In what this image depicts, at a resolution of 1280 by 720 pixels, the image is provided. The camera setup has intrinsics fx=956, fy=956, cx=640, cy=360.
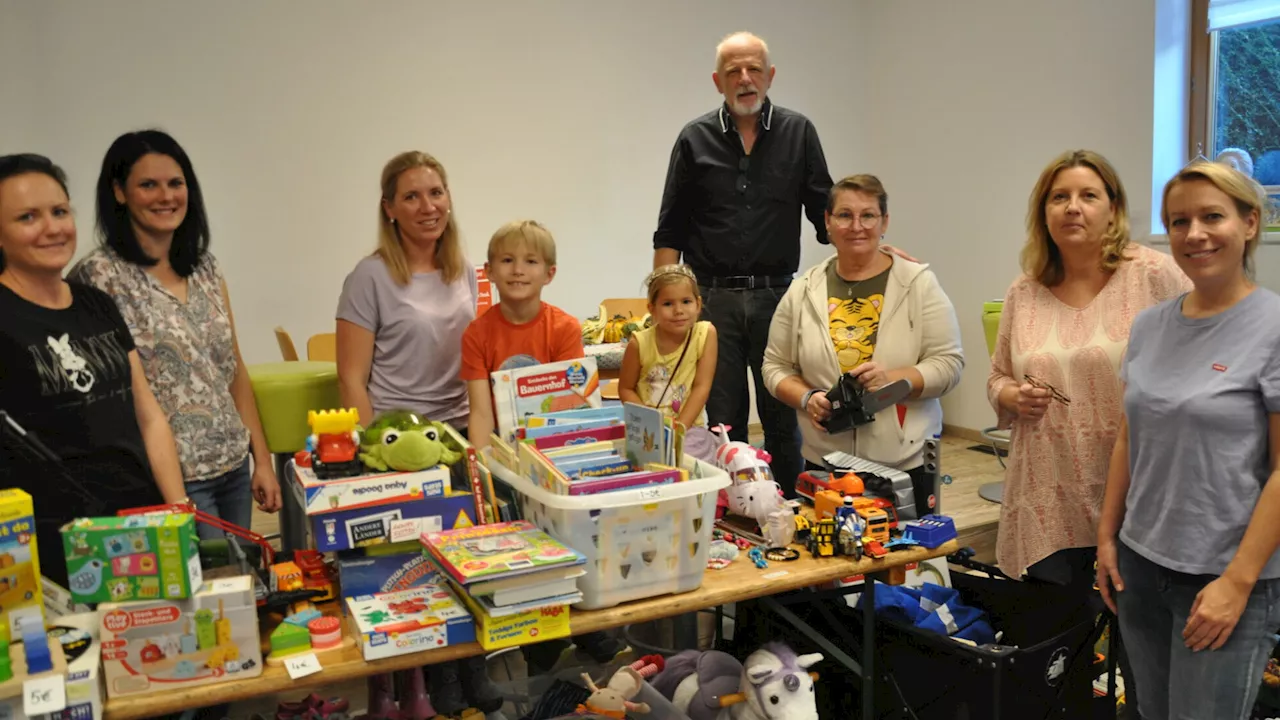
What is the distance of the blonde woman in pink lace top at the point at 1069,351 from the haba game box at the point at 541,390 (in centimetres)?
97

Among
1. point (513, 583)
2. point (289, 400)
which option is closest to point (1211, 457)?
point (513, 583)

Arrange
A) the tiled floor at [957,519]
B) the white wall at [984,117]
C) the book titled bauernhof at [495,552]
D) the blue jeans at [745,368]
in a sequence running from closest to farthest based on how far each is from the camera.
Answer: the book titled bauernhof at [495,552] → the tiled floor at [957,519] → the blue jeans at [745,368] → the white wall at [984,117]

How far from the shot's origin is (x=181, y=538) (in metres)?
1.50

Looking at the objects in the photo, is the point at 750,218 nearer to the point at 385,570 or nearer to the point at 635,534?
the point at 635,534

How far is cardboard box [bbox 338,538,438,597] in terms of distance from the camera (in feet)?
5.74

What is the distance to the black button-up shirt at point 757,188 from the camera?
315 cm

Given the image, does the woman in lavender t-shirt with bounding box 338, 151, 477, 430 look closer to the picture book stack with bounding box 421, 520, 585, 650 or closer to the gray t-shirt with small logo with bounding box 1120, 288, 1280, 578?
the picture book stack with bounding box 421, 520, 585, 650

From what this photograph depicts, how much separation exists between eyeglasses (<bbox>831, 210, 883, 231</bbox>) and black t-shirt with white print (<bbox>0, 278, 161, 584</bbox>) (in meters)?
1.68

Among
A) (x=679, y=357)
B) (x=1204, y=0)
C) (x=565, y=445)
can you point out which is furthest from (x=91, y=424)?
(x=1204, y=0)

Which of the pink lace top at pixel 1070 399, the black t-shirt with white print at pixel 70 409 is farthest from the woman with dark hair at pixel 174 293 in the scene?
the pink lace top at pixel 1070 399

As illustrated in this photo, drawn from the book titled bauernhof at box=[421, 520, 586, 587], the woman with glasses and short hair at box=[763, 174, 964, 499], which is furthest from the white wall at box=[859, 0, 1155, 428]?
the book titled bauernhof at box=[421, 520, 586, 587]

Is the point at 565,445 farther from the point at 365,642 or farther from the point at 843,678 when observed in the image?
the point at 843,678

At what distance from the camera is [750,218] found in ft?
10.3

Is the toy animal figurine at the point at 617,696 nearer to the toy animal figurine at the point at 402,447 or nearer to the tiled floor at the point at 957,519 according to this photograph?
the tiled floor at the point at 957,519
